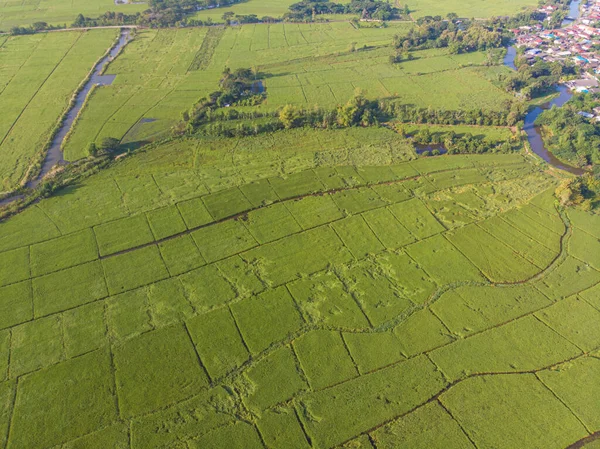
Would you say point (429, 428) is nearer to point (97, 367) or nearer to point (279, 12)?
point (97, 367)

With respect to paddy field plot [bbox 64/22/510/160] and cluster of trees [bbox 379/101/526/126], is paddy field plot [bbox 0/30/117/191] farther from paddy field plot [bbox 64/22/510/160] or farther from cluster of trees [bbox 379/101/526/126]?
cluster of trees [bbox 379/101/526/126]

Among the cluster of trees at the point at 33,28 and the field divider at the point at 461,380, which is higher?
the cluster of trees at the point at 33,28

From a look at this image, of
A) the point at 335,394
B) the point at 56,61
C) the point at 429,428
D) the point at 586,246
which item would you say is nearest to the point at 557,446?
the point at 429,428

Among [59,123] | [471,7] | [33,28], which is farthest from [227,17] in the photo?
[471,7]

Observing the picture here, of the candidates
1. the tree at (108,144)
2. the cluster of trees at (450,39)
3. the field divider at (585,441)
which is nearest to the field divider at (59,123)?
the tree at (108,144)

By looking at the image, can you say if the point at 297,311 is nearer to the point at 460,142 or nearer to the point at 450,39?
the point at 460,142

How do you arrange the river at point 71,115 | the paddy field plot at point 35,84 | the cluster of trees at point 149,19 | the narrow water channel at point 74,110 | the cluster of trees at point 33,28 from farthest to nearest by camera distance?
the cluster of trees at point 149,19
the cluster of trees at point 33,28
the paddy field plot at point 35,84
the narrow water channel at point 74,110
the river at point 71,115

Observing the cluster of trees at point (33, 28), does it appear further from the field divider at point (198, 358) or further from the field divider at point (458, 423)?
the field divider at point (458, 423)

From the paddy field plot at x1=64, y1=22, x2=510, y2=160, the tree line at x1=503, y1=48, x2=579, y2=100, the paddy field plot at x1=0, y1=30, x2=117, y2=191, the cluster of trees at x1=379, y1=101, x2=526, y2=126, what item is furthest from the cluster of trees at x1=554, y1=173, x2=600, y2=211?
the paddy field plot at x1=0, y1=30, x2=117, y2=191
